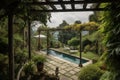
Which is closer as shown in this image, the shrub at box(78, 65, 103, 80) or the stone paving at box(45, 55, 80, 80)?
the shrub at box(78, 65, 103, 80)

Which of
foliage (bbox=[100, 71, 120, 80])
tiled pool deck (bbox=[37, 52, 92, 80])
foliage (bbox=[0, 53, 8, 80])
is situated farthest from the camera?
tiled pool deck (bbox=[37, 52, 92, 80])

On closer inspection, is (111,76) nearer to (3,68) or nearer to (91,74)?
(91,74)

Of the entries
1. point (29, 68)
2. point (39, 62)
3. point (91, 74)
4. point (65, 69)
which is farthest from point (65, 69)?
point (29, 68)

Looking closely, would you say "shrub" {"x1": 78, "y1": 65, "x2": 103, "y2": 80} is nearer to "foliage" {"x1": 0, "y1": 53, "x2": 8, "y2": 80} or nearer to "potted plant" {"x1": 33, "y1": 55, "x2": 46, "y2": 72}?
"potted plant" {"x1": 33, "y1": 55, "x2": 46, "y2": 72}

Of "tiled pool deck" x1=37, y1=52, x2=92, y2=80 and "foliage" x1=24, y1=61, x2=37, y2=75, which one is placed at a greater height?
"foliage" x1=24, y1=61, x2=37, y2=75

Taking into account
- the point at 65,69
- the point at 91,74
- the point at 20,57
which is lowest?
the point at 65,69

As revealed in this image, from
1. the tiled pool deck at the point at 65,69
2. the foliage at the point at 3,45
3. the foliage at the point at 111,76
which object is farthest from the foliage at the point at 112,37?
the foliage at the point at 3,45

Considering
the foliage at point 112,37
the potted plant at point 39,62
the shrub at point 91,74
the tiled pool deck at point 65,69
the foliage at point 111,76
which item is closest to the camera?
the foliage at point 111,76

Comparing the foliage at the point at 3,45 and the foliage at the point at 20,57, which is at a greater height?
the foliage at the point at 3,45

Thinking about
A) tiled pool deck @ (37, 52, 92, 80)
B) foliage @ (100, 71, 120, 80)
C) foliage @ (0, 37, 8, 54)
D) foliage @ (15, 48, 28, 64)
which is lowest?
tiled pool deck @ (37, 52, 92, 80)

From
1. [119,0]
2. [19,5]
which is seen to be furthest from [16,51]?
[119,0]

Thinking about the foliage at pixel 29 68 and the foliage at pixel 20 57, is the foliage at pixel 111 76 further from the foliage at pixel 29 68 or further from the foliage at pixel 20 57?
the foliage at pixel 20 57

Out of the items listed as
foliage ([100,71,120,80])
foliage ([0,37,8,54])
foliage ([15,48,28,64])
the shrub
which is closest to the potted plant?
foliage ([15,48,28,64])

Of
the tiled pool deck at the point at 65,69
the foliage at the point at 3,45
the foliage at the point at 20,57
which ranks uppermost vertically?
the foliage at the point at 3,45
